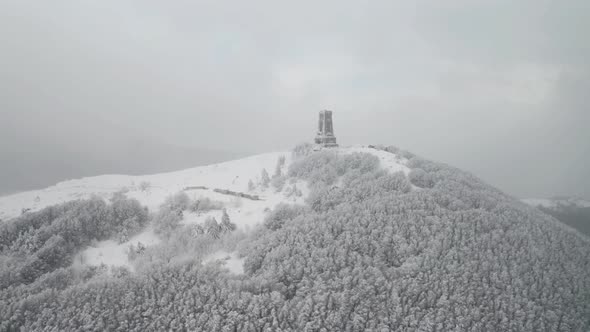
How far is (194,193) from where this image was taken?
39688 mm

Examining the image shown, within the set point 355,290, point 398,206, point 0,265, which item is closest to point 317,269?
point 355,290

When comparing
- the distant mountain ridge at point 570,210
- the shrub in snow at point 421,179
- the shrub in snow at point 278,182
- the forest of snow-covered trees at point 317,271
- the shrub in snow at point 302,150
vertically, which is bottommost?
the distant mountain ridge at point 570,210

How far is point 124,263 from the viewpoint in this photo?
26.2 metres

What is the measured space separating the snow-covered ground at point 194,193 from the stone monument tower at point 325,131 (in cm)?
529

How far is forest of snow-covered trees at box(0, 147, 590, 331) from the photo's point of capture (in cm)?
2009

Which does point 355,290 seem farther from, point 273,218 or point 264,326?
point 273,218

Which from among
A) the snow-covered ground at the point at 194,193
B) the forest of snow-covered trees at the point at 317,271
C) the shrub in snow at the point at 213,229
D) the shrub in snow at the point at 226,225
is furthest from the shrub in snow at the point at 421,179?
the shrub in snow at the point at 213,229

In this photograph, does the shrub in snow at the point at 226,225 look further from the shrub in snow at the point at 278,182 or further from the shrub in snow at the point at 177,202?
the shrub in snow at the point at 278,182

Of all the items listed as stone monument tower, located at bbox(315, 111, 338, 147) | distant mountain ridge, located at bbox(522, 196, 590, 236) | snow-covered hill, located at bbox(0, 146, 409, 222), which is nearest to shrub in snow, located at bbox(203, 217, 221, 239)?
snow-covered hill, located at bbox(0, 146, 409, 222)

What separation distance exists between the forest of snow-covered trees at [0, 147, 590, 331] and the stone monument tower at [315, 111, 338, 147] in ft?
75.9

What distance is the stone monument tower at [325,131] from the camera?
5775 cm

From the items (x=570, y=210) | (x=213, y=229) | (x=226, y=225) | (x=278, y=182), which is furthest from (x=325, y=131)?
(x=570, y=210)

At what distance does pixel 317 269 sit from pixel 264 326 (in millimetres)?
6691

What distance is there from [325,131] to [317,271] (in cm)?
3885
